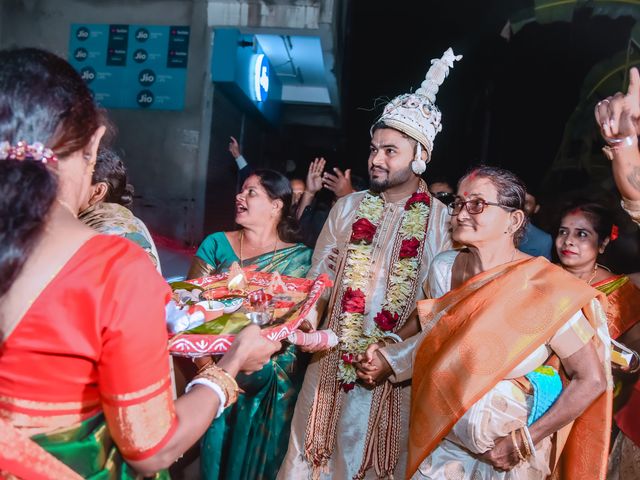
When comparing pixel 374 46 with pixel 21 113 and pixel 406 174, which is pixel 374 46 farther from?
pixel 21 113

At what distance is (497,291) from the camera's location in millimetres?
2225

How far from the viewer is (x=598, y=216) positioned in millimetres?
3336

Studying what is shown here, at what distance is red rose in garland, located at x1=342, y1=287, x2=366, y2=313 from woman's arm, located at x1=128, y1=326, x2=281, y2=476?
1.31 meters

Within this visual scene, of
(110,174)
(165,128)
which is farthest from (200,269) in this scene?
(165,128)

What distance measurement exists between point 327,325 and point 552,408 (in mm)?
1331

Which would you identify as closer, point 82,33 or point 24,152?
point 24,152

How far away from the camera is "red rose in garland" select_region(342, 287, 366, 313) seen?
2961mm

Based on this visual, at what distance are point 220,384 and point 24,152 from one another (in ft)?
2.37

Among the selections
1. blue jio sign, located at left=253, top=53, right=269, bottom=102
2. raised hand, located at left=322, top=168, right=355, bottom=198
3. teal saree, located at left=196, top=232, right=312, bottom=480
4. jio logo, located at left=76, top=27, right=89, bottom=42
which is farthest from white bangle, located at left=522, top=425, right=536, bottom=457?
jio logo, located at left=76, top=27, right=89, bottom=42

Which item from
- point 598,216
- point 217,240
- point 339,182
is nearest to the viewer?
point 598,216

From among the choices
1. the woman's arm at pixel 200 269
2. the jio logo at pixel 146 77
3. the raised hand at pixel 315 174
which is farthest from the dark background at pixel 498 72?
the woman's arm at pixel 200 269

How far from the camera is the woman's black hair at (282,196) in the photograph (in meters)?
3.85

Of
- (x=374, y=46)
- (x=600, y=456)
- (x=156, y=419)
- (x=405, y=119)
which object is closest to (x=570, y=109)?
(x=374, y=46)

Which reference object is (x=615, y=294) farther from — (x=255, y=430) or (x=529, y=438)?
(x=255, y=430)
